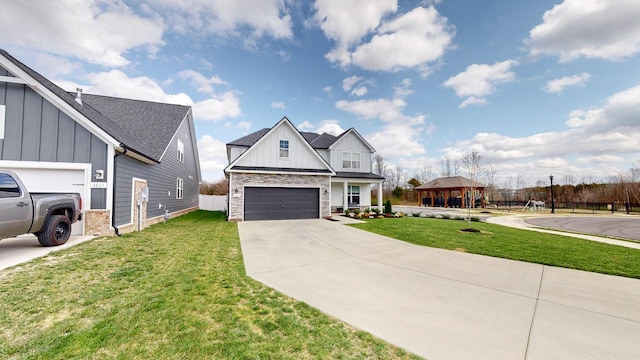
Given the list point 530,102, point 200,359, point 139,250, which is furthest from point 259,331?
point 530,102

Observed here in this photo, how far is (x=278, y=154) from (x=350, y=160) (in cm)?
733

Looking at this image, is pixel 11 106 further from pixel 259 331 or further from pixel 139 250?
pixel 259 331

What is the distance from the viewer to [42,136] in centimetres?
771

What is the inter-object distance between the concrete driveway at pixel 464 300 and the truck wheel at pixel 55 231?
5.01 metres

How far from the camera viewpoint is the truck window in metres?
5.31

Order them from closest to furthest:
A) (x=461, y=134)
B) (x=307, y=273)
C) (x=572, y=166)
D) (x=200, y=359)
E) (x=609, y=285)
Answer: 1. (x=200, y=359)
2. (x=609, y=285)
3. (x=307, y=273)
4. (x=461, y=134)
5. (x=572, y=166)

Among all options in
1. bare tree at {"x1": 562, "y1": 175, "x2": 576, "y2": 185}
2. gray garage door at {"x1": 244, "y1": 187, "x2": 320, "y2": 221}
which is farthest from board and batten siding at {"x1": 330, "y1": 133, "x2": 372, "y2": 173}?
bare tree at {"x1": 562, "y1": 175, "x2": 576, "y2": 185}

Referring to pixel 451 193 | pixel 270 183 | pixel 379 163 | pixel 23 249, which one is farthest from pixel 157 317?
pixel 379 163

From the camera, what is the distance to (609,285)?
4785 mm

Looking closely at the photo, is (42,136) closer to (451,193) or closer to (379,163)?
(451,193)

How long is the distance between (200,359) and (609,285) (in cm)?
738

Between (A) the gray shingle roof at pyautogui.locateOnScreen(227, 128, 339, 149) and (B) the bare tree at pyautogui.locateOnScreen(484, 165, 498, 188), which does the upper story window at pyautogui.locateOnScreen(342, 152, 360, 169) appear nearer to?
(A) the gray shingle roof at pyautogui.locateOnScreen(227, 128, 339, 149)

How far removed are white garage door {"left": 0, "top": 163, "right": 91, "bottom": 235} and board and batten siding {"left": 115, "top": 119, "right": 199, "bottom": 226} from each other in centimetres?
88

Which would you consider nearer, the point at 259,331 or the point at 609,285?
the point at 259,331
